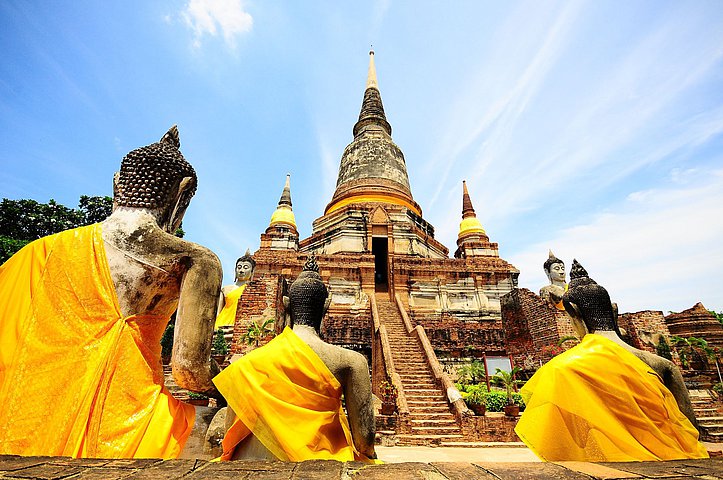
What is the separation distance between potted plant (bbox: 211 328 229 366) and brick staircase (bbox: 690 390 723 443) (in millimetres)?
11466

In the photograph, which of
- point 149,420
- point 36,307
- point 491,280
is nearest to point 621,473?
point 149,420

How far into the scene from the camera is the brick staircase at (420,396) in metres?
8.59

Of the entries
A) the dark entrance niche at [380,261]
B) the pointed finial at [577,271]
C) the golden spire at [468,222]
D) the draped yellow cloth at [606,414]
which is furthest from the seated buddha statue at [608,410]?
the golden spire at [468,222]

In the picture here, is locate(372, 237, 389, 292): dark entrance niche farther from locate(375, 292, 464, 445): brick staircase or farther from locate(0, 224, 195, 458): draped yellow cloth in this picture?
locate(0, 224, 195, 458): draped yellow cloth

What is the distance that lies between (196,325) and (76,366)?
0.69 meters

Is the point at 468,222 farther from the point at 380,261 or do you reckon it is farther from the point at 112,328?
the point at 112,328

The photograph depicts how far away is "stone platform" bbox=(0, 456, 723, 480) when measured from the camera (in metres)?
1.48

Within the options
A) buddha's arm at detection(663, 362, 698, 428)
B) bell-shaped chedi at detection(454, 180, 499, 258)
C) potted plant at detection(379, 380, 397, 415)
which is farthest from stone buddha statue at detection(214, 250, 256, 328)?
bell-shaped chedi at detection(454, 180, 499, 258)

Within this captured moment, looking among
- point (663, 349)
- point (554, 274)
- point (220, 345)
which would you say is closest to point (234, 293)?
point (220, 345)

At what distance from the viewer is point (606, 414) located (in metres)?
3.18

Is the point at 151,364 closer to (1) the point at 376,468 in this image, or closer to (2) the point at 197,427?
(2) the point at 197,427

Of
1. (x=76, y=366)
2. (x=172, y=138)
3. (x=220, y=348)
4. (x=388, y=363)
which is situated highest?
(x=172, y=138)

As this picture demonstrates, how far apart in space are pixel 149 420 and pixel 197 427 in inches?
16.4

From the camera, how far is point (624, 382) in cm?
326
